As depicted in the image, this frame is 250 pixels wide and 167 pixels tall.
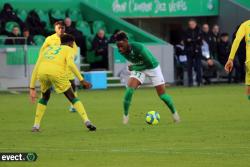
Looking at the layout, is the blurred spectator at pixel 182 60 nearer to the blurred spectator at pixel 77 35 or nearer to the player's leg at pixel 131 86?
the blurred spectator at pixel 77 35

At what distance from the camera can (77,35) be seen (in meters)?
30.5

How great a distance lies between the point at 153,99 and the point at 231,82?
8.74m

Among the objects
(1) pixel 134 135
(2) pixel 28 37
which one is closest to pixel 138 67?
(1) pixel 134 135

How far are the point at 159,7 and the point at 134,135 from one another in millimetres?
19598

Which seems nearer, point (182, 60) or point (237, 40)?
point (237, 40)

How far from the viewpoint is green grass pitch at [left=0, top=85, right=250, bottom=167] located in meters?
11.9

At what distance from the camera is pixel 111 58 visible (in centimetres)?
3128

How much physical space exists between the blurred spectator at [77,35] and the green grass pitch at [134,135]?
527 centimetres

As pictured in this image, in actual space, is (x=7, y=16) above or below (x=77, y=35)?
above

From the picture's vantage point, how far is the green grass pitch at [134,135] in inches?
470

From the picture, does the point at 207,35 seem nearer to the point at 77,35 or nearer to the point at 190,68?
the point at 190,68

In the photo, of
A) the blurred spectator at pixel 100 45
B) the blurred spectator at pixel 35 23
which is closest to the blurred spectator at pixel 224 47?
the blurred spectator at pixel 100 45

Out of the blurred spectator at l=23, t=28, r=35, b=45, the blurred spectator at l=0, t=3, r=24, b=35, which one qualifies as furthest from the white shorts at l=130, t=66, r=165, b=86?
the blurred spectator at l=0, t=3, r=24, b=35

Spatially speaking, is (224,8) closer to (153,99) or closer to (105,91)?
(105,91)
